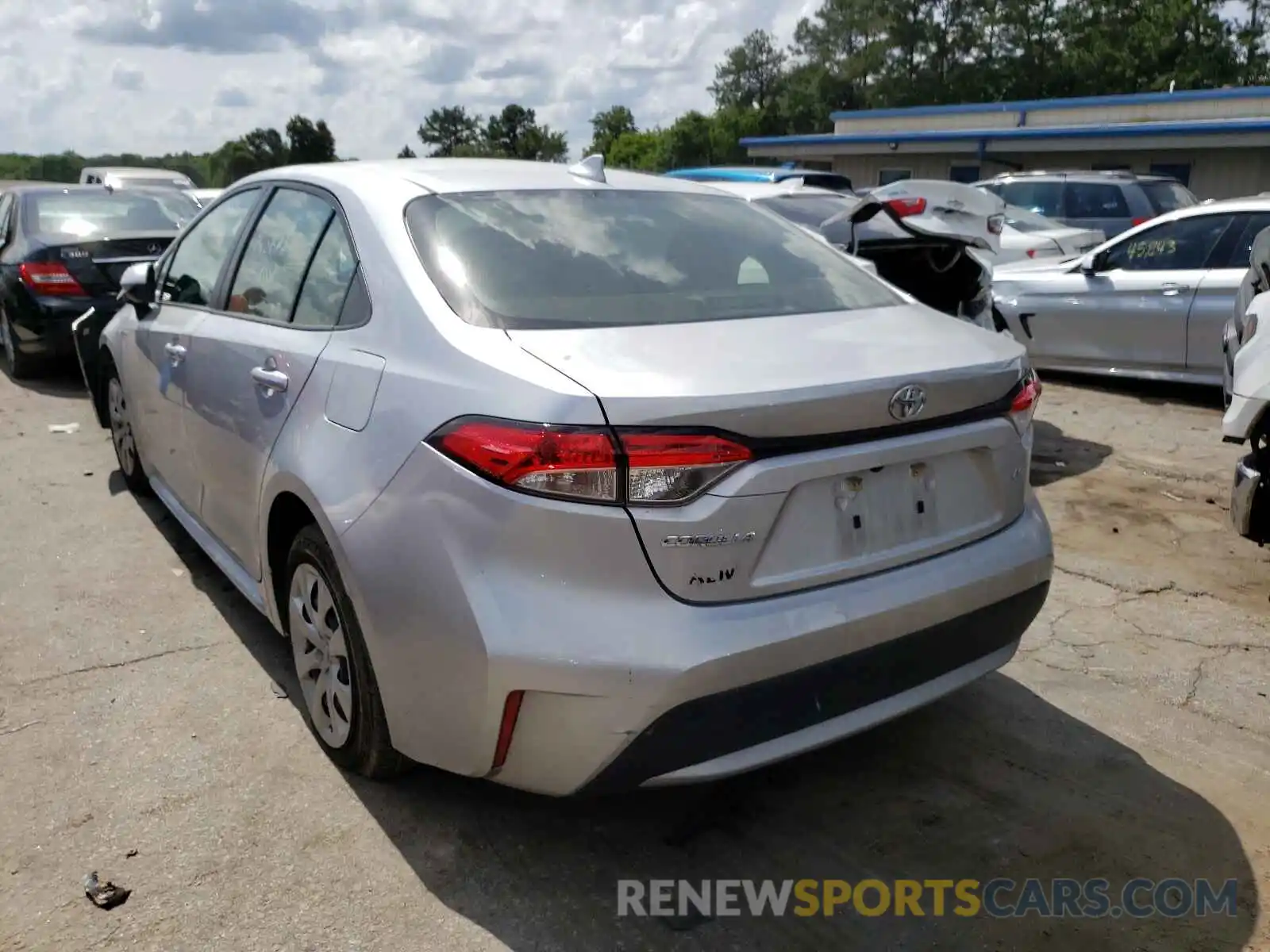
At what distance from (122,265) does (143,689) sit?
5.72 m

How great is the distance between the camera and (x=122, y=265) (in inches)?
325

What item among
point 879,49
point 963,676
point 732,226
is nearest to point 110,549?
point 732,226

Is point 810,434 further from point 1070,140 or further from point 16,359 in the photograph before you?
point 1070,140

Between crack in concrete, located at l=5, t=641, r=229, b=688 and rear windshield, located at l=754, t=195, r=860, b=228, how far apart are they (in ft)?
16.7

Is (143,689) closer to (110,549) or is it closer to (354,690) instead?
(354,690)

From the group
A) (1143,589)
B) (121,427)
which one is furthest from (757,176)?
(1143,589)

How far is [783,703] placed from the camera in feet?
7.70

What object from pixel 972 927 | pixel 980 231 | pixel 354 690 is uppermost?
pixel 980 231

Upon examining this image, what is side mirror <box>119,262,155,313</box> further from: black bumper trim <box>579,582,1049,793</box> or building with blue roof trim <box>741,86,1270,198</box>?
building with blue roof trim <box>741,86,1270,198</box>

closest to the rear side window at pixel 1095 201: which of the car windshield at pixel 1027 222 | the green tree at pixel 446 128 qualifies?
the car windshield at pixel 1027 222

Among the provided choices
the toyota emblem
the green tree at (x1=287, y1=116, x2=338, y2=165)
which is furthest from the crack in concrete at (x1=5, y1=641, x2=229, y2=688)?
the green tree at (x1=287, y1=116, x2=338, y2=165)

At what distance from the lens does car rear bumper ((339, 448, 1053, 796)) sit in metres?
2.22

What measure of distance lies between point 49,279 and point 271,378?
6.22m

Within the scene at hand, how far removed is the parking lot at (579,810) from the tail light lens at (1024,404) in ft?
3.36
